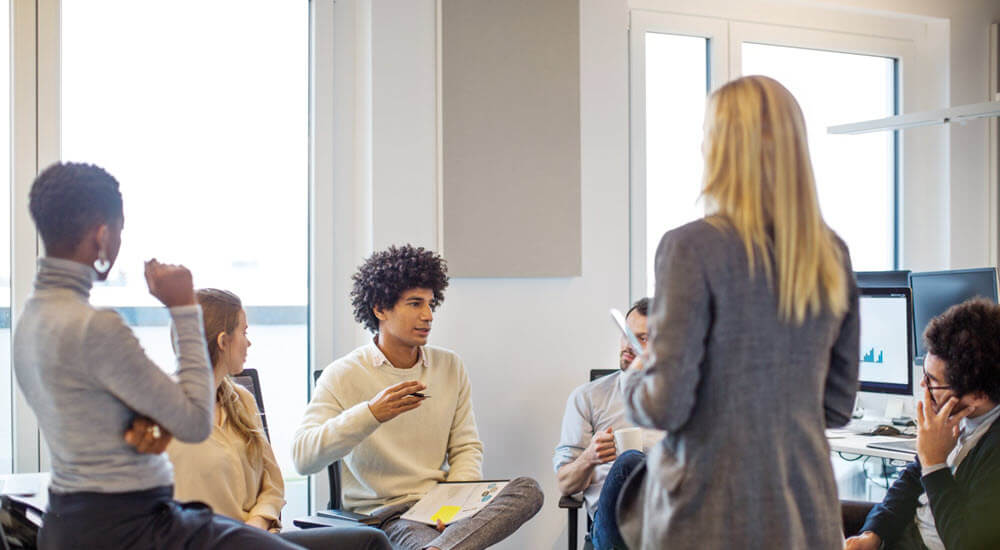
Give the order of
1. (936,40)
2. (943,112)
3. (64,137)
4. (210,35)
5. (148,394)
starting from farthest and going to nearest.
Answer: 1. (936,40)
2. (943,112)
3. (210,35)
4. (64,137)
5. (148,394)

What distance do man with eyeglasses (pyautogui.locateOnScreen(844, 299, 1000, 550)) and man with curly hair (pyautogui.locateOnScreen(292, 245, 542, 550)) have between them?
1.06m

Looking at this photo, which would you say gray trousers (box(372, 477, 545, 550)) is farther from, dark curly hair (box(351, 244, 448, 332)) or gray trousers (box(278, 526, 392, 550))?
dark curly hair (box(351, 244, 448, 332))

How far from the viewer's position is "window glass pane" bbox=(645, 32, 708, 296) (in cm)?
428

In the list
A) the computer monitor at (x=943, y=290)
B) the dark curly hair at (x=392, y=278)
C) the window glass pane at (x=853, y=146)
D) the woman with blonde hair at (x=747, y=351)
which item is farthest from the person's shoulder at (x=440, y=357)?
the window glass pane at (x=853, y=146)

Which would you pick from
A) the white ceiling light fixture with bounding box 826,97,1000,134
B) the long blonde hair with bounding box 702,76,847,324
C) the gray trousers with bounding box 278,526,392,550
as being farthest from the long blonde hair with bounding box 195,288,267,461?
the white ceiling light fixture with bounding box 826,97,1000,134

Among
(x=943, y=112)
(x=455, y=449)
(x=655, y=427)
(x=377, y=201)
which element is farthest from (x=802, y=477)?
(x=943, y=112)

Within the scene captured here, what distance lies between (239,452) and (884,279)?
2.74 meters

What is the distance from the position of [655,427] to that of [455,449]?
171 centimetres

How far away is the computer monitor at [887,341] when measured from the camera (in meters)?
3.54

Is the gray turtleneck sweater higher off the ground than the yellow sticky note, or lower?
higher

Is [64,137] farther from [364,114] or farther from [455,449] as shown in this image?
[455,449]

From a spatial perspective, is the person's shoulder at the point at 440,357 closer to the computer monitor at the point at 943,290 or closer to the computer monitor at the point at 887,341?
the computer monitor at the point at 887,341

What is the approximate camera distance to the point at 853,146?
4.83 meters

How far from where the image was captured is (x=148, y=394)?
58.6 inches
